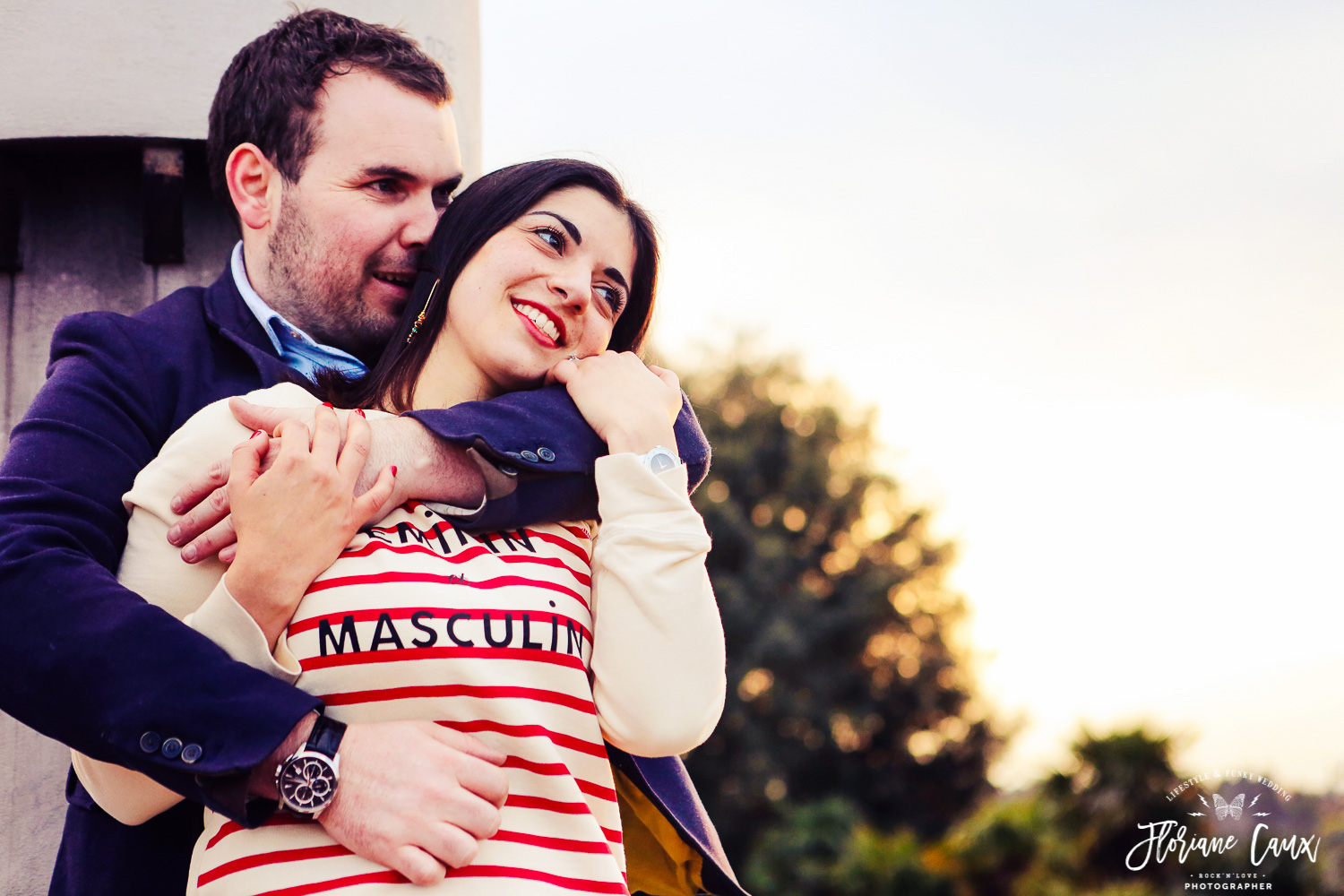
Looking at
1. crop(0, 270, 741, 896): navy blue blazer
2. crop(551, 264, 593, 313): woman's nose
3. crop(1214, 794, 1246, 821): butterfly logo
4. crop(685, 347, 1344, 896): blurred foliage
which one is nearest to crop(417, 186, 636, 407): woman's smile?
crop(551, 264, 593, 313): woman's nose

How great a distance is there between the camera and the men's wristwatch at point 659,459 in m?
1.87

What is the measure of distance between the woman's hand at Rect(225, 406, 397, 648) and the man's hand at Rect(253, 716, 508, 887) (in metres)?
0.19

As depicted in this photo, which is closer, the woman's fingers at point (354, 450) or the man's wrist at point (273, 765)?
the man's wrist at point (273, 765)

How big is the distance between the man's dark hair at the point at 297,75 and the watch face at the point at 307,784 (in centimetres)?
153

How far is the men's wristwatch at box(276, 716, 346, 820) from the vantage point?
153 centimetres

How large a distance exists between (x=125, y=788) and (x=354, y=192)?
1367mm

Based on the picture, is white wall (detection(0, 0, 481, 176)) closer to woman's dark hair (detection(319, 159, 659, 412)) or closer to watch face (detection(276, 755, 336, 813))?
woman's dark hair (detection(319, 159, 659, 412))

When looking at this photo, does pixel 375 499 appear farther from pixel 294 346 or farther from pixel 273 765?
pixel 294 346

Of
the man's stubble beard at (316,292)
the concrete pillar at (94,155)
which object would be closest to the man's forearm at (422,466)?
the man's stubble beard at (316,292)

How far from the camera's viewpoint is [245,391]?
2.19m

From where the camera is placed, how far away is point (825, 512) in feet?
70.0

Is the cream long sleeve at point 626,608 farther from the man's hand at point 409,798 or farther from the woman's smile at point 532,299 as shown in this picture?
the woman's smile at point 532,299

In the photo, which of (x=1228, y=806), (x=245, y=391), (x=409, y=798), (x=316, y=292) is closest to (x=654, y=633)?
(x=409, y=798)

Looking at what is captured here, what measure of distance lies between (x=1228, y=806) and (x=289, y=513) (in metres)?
7.84
